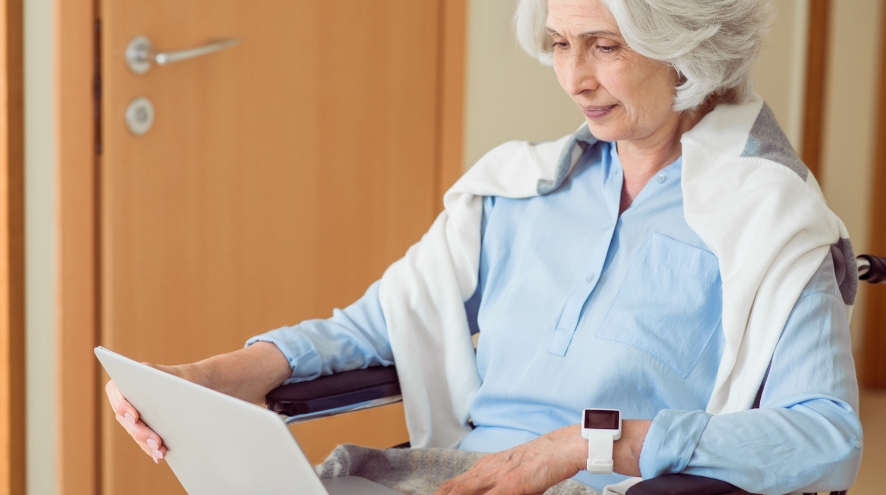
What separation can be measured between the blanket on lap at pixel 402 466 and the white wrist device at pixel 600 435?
0.82 feet

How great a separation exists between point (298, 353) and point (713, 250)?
2.05 ft

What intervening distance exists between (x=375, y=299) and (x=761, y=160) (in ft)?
2.12

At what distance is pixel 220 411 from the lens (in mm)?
855

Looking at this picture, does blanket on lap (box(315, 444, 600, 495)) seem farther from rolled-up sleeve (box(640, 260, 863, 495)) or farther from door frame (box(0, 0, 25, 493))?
door frame (box(0, 0, 25, 493))

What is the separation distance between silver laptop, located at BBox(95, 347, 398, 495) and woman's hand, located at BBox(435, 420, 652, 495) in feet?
0.69

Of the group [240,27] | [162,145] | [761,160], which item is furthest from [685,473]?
[240,27]

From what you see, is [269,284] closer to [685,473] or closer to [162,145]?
[162,145]

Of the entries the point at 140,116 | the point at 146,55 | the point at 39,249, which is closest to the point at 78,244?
the point at 39,249

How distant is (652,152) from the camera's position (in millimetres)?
1280

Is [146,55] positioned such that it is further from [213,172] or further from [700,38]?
[700,38]

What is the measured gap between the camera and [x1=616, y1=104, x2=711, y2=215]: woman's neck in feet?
4.17

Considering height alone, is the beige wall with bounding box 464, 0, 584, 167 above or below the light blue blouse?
above

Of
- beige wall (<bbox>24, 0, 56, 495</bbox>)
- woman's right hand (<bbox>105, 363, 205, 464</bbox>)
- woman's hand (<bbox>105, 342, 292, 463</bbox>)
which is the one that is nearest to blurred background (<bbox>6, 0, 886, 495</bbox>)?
beige wall (<bbox>24, 0, 56, 495</bbox>)

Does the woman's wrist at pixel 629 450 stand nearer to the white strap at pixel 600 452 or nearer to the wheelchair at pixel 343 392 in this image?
the white strap at pixel 600 452
